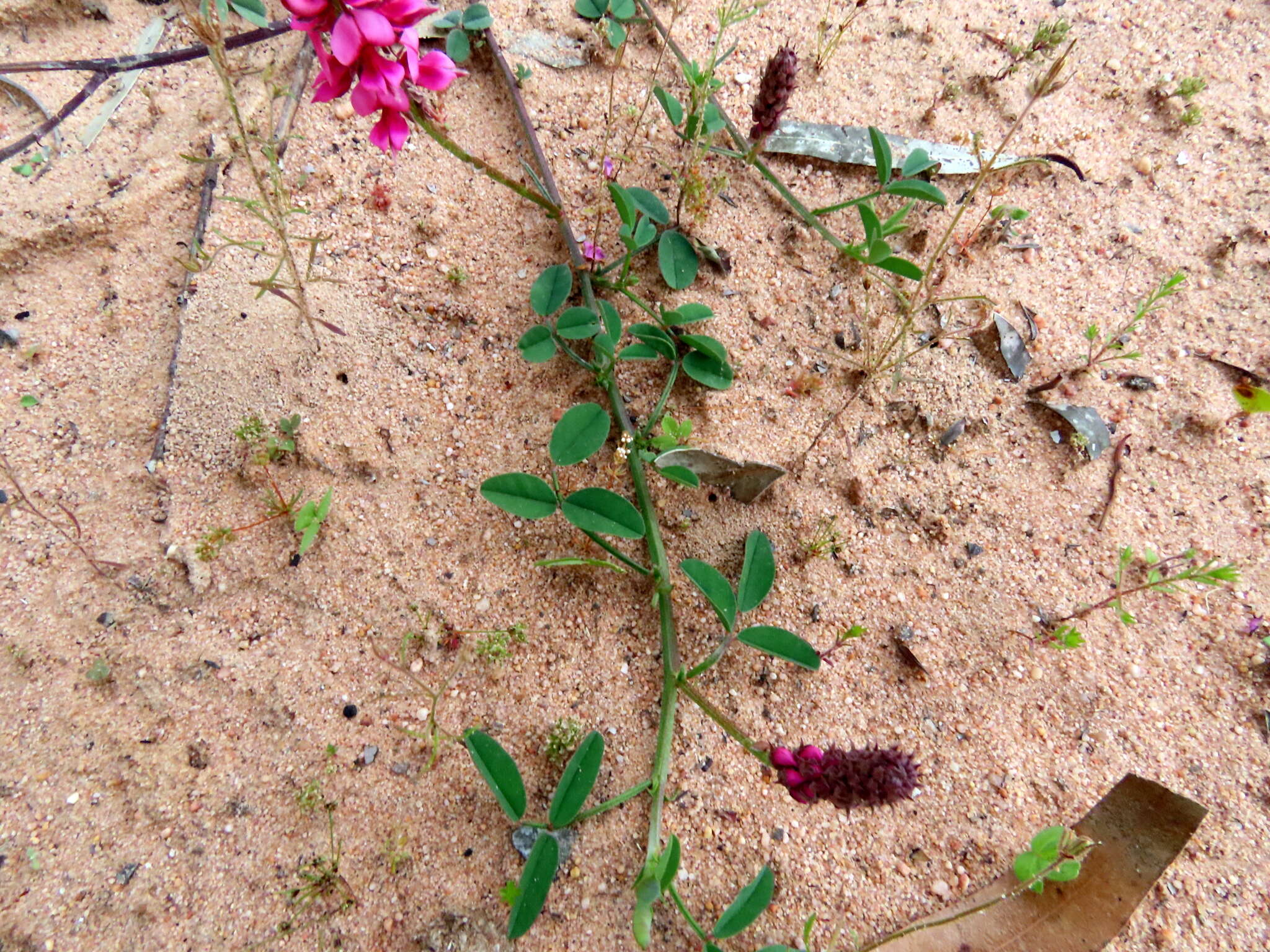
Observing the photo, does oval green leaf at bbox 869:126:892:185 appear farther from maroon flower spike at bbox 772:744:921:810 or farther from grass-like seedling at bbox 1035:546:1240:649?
maroon flower spike at bbox 772:744:921:810

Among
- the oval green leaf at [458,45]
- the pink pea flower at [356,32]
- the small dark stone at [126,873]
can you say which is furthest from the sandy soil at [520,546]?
the pink pea flower at [356,32]

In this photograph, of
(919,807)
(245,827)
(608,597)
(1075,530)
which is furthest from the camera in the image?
(1075,530)

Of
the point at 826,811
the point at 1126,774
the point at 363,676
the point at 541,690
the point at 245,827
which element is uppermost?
the point at 1126,774

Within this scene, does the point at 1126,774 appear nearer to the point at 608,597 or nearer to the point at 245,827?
the point at 608,597

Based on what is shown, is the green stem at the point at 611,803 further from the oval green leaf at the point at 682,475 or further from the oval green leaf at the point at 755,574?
the oval green leaf at the point at 682,475

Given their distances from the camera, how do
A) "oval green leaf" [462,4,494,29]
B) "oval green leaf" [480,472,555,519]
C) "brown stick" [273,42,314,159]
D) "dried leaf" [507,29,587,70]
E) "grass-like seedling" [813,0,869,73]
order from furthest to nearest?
1. "grass-like seedling" [813,0,869,73]
2. "dried leaf" [507,29,587,70]
3. "oval green leaf" [462,4,494,29]
4. "brown stick" [273,42,314,159]
5. "oval green leaf" [480,472,555,519]

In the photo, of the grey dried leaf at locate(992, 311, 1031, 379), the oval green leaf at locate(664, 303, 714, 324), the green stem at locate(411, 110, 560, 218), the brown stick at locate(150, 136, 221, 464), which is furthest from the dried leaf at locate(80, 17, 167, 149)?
the grey dried leaf at locate(992, 311, 1031, 379)

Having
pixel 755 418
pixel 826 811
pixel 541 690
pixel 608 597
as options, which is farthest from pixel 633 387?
pixel 826 811
